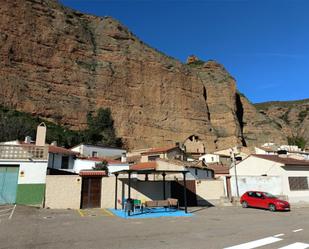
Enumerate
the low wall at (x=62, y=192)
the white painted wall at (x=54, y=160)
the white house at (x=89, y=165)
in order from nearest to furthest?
the low wall at (x=62, y=192) → the white painted wall at (x=54, y=160) → the white house at (x=89, y=165)

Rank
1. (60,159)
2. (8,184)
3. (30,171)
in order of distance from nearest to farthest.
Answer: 1. (8,184)
2. (30,171)
3. (60,159)

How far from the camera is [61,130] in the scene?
186ft

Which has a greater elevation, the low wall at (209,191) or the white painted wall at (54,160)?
the white painted wall at (54,160)

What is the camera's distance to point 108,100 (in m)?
69.1

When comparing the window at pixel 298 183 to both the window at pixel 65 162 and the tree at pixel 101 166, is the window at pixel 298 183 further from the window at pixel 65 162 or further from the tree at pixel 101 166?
the window at pixel 65 162

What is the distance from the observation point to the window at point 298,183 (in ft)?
90.2

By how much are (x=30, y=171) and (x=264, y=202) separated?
1810 centimetres

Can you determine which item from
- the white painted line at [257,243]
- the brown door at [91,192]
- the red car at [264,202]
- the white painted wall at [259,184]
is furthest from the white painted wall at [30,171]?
the white painted wall at [259,184]

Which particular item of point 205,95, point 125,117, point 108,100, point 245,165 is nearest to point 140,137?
point 125,117

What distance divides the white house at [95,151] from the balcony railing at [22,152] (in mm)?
23756

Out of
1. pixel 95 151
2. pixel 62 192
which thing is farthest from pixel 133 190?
pixel 95 151

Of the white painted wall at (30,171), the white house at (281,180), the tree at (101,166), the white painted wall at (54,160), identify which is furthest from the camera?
the tree at (101,166)

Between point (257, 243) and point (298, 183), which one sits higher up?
point (298, 183)

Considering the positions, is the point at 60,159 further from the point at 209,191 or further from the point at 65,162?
the point at 209,191
